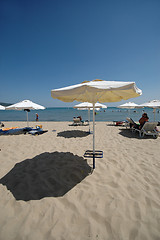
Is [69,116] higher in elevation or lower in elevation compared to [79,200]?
higher

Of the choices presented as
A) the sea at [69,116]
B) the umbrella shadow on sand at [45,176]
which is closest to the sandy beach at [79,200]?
the umbrella shadow on sand at [45,176]

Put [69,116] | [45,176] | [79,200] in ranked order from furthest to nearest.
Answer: [69,116] → [45,176] → [79,200]

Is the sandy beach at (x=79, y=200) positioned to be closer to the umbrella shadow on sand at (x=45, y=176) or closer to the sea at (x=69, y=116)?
the umbrella shadow on sand at (x=45, y=176)

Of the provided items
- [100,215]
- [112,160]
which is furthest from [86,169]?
[100,215]

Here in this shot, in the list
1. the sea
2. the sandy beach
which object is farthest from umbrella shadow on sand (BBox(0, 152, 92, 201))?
the sea

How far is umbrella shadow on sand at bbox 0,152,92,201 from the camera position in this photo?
2.22 meters

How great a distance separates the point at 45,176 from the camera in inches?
107

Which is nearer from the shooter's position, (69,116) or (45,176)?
(45,176)

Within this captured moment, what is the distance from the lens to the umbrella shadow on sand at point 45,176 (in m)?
2.22

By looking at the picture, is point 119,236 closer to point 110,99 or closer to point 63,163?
point 63,163

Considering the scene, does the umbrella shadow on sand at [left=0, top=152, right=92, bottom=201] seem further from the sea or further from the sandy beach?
the sea

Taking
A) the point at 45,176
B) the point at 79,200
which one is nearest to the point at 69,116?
the point at 45,176

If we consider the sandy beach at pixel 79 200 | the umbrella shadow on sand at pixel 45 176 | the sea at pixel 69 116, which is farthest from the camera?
the sea at pixel 69 116

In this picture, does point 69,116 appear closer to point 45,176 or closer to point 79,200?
point 45,176
